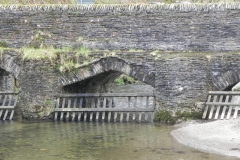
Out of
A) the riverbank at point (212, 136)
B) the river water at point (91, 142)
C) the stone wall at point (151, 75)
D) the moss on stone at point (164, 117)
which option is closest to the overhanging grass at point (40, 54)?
the stone wall at point (151, 75)

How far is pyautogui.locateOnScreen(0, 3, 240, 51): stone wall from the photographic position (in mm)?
16328

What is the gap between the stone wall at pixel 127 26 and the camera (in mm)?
16328

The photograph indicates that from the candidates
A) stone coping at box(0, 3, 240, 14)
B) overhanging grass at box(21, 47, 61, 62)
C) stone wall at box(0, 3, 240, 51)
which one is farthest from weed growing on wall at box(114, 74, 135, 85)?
overhanging grass at box(21, 47, 61, 62)

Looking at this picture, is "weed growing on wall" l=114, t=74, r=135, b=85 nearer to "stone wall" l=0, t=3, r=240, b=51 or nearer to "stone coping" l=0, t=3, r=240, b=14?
"stone wall" l=0, t=3, r=240, b=51

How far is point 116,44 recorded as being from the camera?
1745cm

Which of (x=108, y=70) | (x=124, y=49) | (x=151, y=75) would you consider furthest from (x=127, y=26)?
(x=151, y=75)

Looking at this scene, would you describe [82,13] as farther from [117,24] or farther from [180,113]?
[180,113]

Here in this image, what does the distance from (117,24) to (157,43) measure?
1.60 m

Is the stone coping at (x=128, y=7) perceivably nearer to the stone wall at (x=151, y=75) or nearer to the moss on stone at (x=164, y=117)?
the stone wall at (x=151, y=75)

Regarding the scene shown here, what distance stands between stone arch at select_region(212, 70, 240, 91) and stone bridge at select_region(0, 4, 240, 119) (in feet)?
0.10

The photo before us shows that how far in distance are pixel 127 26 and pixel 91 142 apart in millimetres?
5169

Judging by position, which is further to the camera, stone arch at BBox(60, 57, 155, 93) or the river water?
stone arch at BBox(60, 57, 155, 93)

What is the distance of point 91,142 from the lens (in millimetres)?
13789

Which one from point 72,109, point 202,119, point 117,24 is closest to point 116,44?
point 117,24
